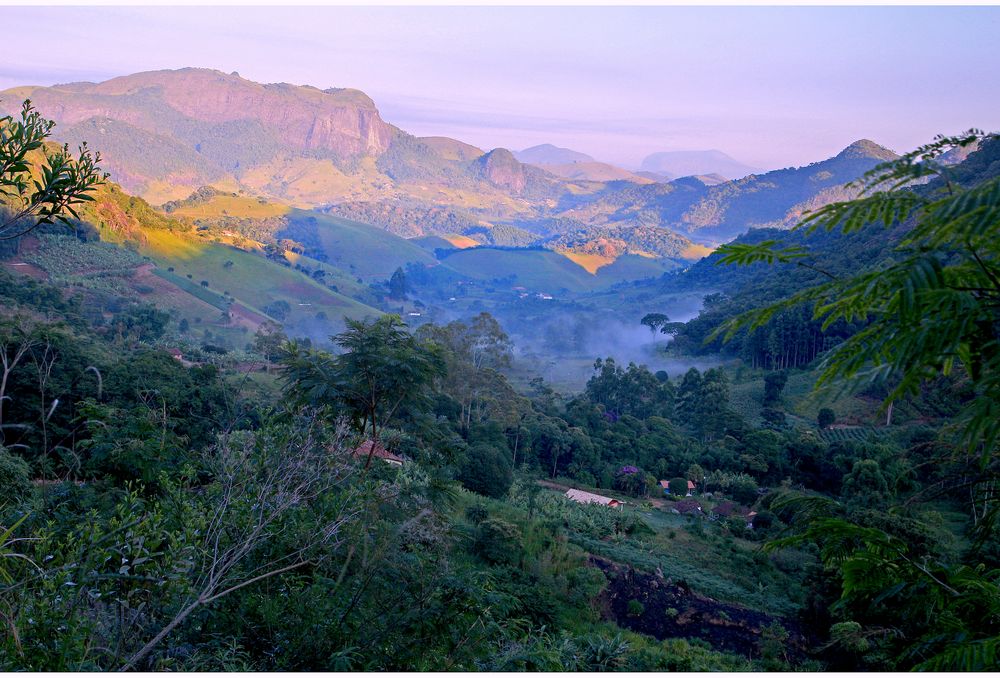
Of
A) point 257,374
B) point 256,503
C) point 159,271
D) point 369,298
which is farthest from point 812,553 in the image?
point 369,298

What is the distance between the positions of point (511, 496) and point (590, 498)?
15.1ft

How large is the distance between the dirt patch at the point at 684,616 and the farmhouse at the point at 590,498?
819 centimetres

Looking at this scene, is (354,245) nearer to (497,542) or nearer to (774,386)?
(774,386)

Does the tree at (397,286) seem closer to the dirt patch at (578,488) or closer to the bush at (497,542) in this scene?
the dirt patch at (578,488)

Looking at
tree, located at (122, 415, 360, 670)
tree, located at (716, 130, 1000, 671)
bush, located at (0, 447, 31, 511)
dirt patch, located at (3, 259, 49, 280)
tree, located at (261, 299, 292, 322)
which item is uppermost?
tree, located at (716, 130, 1000, 671)

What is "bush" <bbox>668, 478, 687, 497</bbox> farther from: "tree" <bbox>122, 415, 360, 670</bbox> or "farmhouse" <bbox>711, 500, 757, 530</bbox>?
"tree" <bbox>122, 415, 360, 670</bbox>

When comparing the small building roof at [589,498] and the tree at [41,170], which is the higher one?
the tree at [41,170]

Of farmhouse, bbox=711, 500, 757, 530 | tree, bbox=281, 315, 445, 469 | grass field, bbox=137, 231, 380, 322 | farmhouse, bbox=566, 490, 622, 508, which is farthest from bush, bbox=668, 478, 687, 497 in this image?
grass field, bbox=137, 231, 380, 322

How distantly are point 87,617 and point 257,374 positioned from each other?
34.3 m

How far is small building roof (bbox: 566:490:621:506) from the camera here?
2500 centimetres

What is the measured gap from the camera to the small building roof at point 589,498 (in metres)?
25.0

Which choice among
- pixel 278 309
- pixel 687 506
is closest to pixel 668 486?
pixel 687 506

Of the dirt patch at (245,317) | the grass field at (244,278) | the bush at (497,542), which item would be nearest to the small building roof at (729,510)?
the bush at (497,542)

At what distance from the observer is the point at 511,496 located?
892 inches
